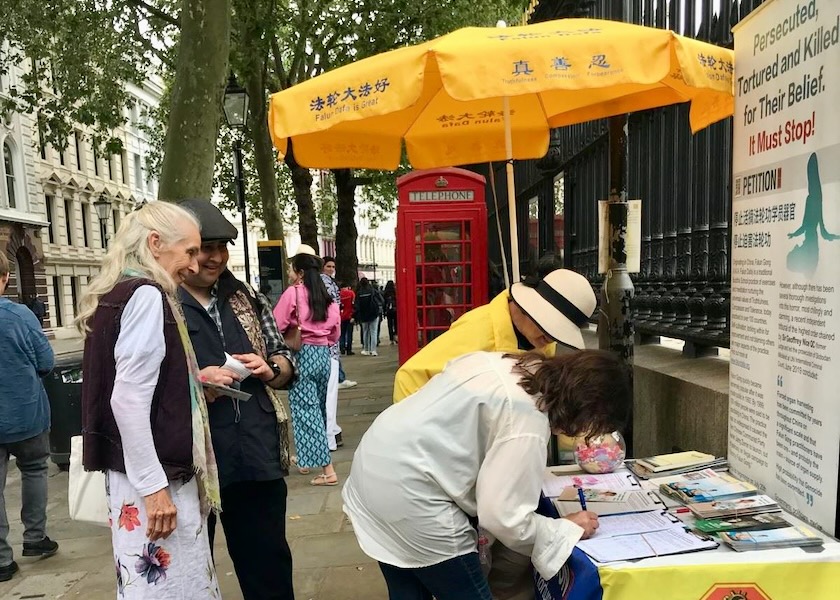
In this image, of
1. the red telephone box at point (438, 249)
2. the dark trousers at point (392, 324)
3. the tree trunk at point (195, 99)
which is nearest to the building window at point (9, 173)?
the dark trousers at point (392, 324)

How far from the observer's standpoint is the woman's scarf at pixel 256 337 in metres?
2.83

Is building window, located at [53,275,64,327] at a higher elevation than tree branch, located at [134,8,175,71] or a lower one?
lower

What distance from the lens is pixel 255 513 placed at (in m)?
2.81

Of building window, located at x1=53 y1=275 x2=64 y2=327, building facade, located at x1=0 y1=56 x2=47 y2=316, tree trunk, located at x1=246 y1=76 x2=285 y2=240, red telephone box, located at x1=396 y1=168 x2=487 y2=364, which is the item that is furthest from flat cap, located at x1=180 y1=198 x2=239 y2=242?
building window, located at x1=53 y1=275 x2=64 y2=327

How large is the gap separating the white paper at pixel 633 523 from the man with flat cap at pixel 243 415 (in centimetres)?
140

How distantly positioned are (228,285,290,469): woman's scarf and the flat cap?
30 centimetres

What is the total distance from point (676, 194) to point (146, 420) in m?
3.80

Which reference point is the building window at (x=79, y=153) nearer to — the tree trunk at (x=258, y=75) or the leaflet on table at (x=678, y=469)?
the tree trunk at (x=258, y=75)

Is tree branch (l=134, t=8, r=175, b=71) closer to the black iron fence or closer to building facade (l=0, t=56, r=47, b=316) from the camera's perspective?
the black iron fence

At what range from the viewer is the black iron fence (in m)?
3.84

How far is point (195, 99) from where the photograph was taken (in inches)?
257

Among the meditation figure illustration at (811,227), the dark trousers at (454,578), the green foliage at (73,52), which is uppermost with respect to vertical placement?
the green foliage at (73,52)

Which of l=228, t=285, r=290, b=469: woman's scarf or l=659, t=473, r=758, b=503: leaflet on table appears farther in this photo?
l=228, t=285, r=290, b=469: woman's scarf

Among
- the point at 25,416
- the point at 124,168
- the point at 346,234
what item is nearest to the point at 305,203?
the point at 346,234
